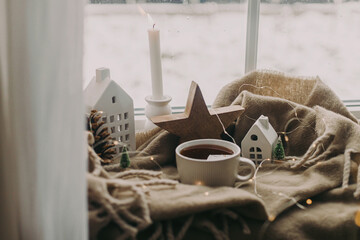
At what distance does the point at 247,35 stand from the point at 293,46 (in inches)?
5.2

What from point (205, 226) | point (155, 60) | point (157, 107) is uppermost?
point (155, 60)

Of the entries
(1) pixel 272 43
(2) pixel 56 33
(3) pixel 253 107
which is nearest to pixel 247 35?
(1) pixel 272 43

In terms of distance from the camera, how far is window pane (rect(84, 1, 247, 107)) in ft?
3.61

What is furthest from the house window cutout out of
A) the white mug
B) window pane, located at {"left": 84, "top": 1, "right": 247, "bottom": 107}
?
window pane, located at {"left": 84, "top": 1, "right": 247, "bottom": 107}

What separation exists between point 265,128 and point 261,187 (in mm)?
177

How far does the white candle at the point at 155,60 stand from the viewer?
3.14 ft

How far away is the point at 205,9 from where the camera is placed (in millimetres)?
1117

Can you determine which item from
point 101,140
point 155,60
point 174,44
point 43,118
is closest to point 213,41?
point 174,44

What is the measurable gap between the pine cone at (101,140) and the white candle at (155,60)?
0.17m

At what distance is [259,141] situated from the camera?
0.94 m

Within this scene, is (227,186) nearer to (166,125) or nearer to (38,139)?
(166,125)

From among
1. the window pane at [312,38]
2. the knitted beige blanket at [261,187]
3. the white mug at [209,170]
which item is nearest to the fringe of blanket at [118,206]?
the knitted beige blanket at [261,187]

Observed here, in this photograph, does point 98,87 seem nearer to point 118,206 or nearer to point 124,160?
point 124,160

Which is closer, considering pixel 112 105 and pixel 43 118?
pixel 43 118
